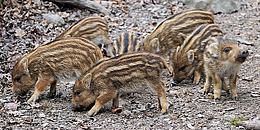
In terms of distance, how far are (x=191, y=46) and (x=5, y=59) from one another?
2.72m

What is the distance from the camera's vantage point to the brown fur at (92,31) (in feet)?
28.7

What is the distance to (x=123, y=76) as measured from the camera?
6.63 metres

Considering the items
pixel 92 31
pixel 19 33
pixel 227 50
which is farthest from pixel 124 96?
pixel 19 33

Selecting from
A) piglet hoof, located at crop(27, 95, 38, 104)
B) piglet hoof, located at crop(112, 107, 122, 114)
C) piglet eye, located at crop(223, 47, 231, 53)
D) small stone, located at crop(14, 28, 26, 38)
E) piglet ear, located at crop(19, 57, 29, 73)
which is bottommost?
piglet hoof, located at crop(27, 95, 38, 104)

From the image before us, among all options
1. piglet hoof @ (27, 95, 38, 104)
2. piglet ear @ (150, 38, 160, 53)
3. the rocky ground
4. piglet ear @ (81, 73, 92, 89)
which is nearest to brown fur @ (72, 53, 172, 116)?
piglet ear @ (81, 73, 92, 89)

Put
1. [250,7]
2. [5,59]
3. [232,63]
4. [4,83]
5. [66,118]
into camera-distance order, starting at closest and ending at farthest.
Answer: [66,118]
[232,63]
[4,83]
[5,59]
[250,7]

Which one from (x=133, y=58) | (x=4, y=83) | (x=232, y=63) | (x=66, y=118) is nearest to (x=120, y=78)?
(x=133, y=58)

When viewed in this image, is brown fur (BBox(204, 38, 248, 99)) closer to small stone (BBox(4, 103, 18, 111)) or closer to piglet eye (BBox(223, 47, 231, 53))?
piglet eye (BBox(223, 47, 231, 53))

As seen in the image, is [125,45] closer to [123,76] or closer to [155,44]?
[155,44]

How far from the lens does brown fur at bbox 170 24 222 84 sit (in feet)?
26.5

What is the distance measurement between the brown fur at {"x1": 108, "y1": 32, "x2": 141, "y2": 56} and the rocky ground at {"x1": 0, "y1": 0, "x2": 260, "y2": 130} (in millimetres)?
845

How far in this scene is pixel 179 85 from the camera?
8133mm

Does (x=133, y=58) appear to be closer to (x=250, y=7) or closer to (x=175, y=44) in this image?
(x=175, y=44)

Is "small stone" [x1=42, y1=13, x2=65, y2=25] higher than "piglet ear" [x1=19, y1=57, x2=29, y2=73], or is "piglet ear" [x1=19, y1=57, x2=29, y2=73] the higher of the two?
"piglet ear" [x1=19, y1=57, x2=29, y2=73]
